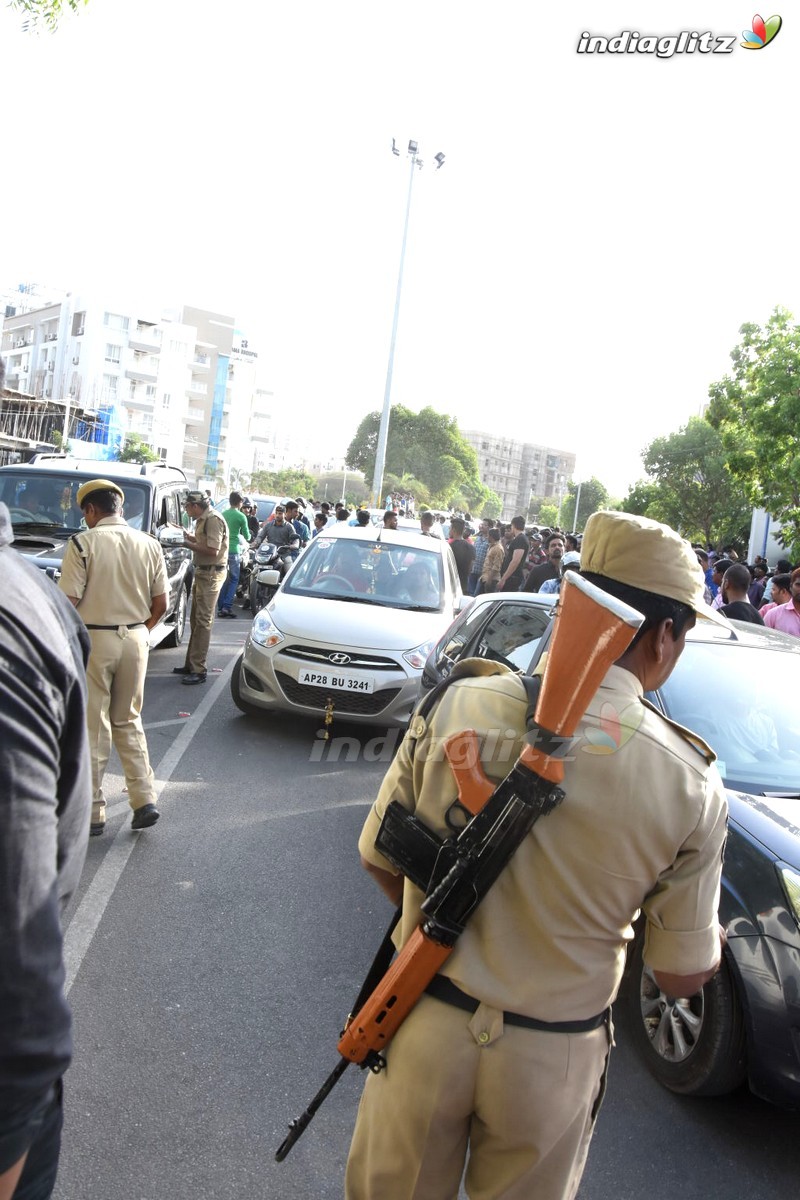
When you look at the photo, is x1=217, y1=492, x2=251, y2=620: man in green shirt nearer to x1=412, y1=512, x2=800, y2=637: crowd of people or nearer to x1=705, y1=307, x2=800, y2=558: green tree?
x1=412, y1=512, x2=800, y2=637: crowd of people

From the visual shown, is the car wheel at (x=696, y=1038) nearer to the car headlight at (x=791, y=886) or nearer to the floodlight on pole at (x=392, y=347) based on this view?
the car headlight at (x=791, y=886)

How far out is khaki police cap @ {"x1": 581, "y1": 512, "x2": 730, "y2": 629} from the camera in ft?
5.87

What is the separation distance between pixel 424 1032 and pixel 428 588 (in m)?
7.57

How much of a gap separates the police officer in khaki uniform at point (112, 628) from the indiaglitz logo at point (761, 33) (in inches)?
281

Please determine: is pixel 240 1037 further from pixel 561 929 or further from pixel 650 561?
pixel 650 561

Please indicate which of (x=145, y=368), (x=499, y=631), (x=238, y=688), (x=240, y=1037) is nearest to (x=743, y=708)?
(x=499, y=631)

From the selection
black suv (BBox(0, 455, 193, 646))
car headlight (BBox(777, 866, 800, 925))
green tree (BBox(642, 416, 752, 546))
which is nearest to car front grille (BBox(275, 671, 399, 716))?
black suv (BBox(0, 455, 193, 646))

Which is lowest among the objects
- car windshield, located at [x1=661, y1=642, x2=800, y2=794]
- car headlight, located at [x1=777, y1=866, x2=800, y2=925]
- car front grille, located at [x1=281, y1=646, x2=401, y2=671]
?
car front grille, located at [x1=281, y1=646, x2=401, y2=671]

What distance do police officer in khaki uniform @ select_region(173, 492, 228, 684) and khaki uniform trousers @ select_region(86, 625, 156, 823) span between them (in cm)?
417

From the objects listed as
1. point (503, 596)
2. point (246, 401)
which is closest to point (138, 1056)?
point (503, 596)

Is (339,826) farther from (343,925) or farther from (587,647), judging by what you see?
(587,647)

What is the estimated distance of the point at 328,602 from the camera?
8688 millimetres

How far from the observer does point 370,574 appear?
30.7ft

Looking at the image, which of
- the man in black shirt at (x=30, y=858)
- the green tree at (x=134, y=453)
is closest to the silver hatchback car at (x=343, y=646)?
the man in black shirt at (x=30, y=858)
